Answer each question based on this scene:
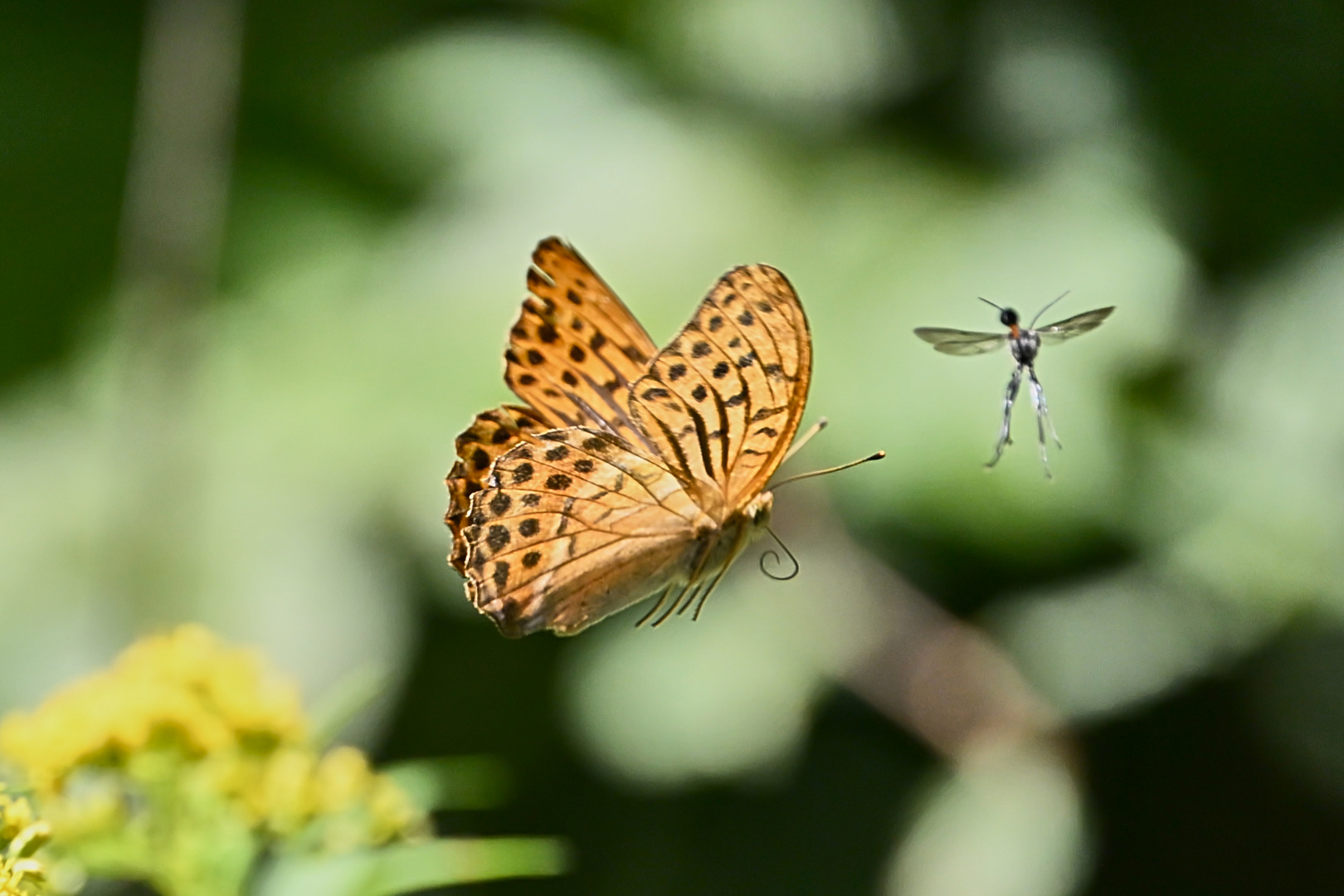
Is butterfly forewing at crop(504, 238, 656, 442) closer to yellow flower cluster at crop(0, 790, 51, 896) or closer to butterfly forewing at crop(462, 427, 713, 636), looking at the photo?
butterfly forewing at crop(462, 427, 713, 636)

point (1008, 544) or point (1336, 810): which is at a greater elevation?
point (1008, 544)

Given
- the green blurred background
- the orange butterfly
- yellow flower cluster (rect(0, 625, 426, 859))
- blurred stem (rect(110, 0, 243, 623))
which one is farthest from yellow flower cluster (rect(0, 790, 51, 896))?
blurred stem (rect(110, 0, 243, 623))

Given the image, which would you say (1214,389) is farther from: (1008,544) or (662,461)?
(662,461)

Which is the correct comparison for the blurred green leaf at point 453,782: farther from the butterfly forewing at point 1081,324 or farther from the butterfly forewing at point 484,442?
the butterfly forewing at point 1081,324

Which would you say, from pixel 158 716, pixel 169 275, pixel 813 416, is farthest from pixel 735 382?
pixel 169 275

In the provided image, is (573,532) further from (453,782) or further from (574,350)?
(453,782)

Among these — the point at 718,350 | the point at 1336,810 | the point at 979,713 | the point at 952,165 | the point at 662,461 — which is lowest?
the point at 1336,810

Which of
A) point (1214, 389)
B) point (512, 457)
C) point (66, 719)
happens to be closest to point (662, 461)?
point (512, 457)

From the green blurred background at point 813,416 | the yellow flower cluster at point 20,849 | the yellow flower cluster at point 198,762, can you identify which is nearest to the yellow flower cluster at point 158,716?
the yellow flower cluster at point 198,762
